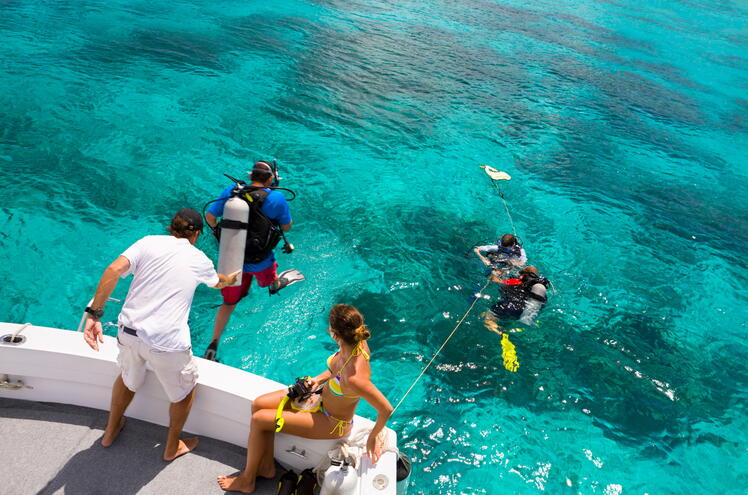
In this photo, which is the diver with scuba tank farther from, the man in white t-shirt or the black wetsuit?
the man in white t-shirt

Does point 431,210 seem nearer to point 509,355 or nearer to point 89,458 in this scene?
point 509,355

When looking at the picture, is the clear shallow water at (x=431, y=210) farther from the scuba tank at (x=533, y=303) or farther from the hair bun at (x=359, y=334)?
the hair bun at (x=359, y=334)

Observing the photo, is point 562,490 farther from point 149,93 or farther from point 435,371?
point 149,93

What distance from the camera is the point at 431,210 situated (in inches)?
372

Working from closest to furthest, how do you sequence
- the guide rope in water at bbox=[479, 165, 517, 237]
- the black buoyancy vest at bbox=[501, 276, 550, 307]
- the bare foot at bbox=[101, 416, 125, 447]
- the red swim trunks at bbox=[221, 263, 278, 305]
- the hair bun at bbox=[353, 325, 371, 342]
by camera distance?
1. the hair bun at bbox=[353, 325, 371, 342]
2. the bare foot at bbox=[101, 416, 125, 447]
3. the red swim trunks at bbox=[221, 263, 278, 305]
4. the black buoyancy vest at bbox=[501, 276, 550, 307]
5. the guide rope in water at bbox=[479, 165, 517, 237]

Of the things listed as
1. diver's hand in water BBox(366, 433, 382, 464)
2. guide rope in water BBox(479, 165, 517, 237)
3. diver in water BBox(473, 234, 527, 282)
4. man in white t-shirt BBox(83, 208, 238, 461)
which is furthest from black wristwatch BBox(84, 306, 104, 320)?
guide rope in water BBox(479, 165, 517, 237)

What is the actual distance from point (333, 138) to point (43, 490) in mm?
9473

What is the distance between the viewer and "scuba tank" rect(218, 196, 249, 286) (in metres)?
4.54

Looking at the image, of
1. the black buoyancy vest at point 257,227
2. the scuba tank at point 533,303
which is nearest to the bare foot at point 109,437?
the black buoyancy vest at point 257,227

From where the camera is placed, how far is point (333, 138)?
11.5 meters

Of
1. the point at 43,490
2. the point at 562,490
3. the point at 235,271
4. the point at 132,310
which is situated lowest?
the point at 562,490

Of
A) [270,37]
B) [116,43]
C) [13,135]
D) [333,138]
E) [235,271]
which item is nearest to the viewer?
[235,271]

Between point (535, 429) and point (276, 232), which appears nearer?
point (276, 232)

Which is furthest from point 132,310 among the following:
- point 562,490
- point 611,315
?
point 611,315
